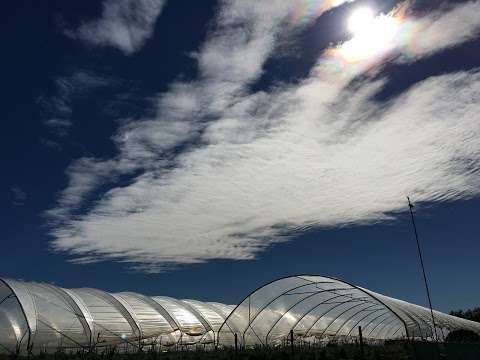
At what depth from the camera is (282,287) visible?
27.5 m

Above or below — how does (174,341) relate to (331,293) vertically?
below

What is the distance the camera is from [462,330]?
112 feet

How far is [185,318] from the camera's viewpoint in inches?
1443

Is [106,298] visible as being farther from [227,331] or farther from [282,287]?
[282,287]

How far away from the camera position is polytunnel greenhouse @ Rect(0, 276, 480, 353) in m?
22.6

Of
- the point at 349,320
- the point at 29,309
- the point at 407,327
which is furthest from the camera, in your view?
the point at 349,320

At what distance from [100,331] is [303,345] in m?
14.4

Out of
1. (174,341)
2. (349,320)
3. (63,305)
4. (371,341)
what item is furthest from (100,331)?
(371,341)

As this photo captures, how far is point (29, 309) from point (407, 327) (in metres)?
19.2

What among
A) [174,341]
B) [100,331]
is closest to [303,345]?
[174,341]

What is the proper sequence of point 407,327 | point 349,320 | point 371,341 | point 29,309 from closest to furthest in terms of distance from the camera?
point 407,327
point 29,309
point 349,320
point 371,341

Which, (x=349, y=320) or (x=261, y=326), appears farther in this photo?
(x=349, y=320)

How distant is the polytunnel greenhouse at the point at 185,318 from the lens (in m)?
22.6

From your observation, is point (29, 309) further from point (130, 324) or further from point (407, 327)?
point (407, 327)
